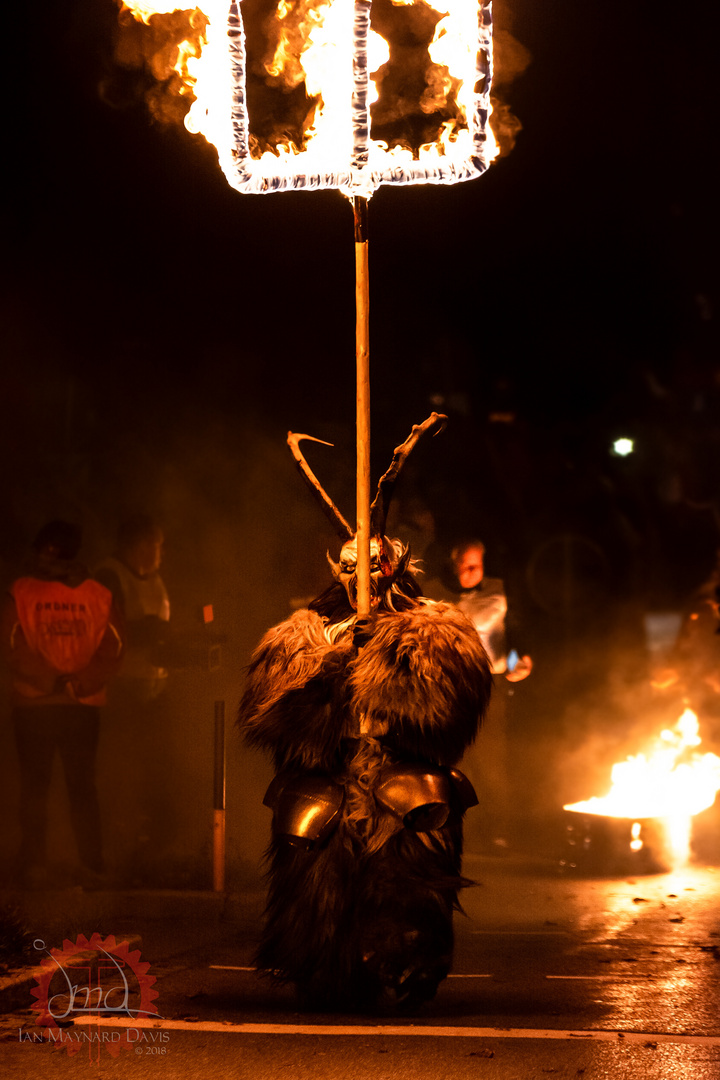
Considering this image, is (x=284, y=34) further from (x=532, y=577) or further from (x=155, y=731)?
(x=532, y=577)

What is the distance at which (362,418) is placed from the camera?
5.88m

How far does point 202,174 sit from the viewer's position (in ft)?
36.6

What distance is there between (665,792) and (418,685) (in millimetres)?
6851

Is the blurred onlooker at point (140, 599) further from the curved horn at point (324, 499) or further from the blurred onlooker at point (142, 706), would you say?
the curved horn at point (324, 499)

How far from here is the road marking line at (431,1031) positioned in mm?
5031

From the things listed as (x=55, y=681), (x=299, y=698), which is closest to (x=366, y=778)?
(x=299, y=698)

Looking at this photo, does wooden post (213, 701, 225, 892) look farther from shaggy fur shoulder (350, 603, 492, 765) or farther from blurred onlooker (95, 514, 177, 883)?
shaggy fur shoulder (350, 603, 492, 765)

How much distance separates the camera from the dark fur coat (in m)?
5.19

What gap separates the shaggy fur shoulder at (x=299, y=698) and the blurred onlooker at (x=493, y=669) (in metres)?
4.20

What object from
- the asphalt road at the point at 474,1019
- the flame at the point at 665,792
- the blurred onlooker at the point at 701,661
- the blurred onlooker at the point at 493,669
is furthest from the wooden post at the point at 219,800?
the blurred onlooker at the point at 701,661

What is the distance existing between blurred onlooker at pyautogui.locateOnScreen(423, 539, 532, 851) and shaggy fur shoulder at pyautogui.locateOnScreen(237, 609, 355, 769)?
420 cm

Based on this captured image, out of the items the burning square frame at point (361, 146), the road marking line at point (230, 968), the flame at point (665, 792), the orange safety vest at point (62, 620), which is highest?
the burning square frame at point (361, 146)

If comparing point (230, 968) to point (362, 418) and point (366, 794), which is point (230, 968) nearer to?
point (366, 794)

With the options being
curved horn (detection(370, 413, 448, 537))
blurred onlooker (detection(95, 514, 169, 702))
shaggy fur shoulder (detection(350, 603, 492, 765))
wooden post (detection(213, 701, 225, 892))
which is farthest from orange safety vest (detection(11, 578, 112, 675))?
shaggy fur shoulder (detection(350, 603, 492, 765))
